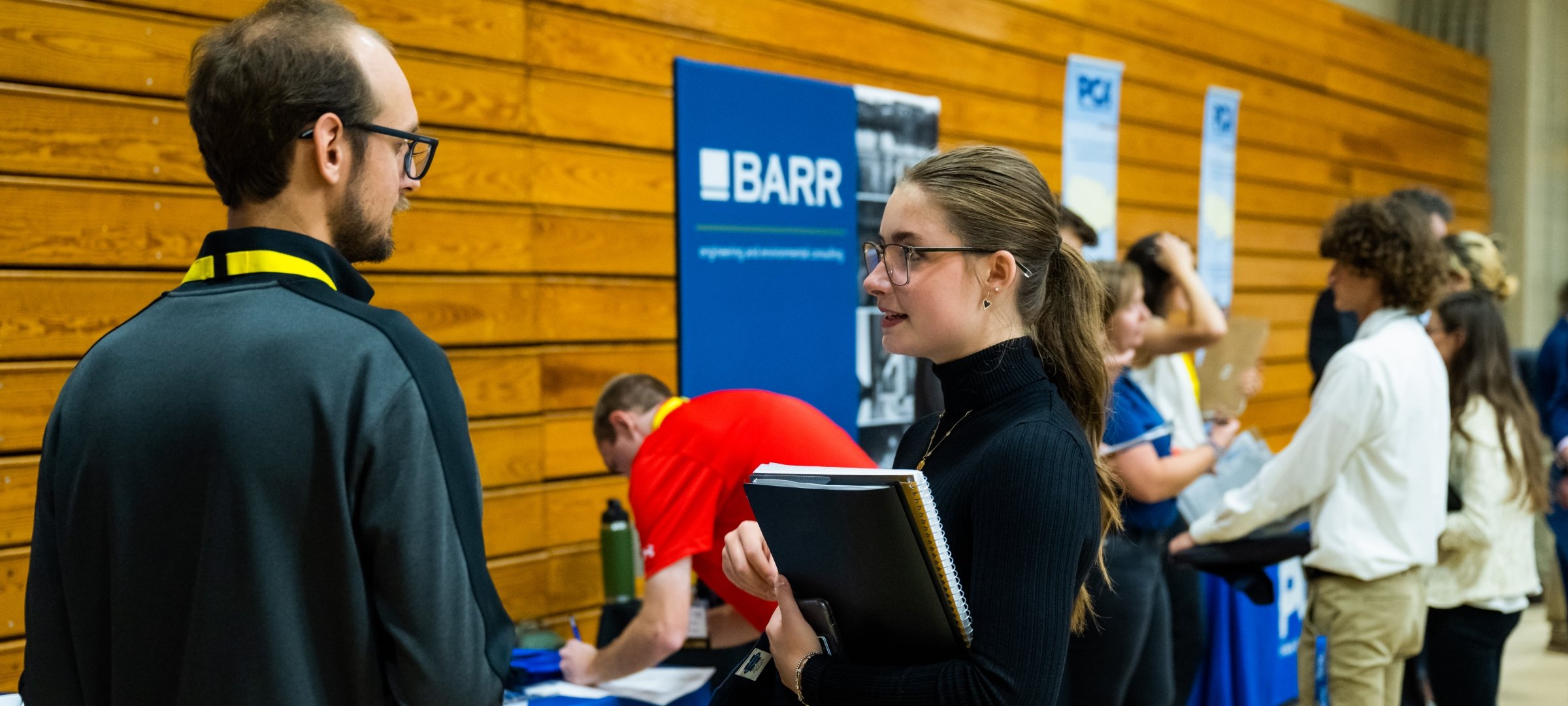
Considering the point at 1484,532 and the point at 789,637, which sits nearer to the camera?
the point at 789,637

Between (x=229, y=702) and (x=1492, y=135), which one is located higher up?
(x=1492, y=135)

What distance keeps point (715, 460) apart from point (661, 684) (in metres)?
0.58

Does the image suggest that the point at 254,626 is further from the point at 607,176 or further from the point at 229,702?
the point at 607,176

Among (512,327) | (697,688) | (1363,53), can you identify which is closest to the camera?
(697,688)

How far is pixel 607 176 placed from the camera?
309 centimetres

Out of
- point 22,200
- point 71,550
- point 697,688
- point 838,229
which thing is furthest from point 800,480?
point 838,229

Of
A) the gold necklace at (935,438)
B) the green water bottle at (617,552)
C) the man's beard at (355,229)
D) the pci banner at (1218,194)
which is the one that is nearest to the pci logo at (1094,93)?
the pci banner at (1218,194)

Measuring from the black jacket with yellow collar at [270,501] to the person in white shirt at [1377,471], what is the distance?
217 centimetres

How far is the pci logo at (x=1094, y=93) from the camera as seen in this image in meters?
4.73

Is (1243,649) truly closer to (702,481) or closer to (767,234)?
(767,234)

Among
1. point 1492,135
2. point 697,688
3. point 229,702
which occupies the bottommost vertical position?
point 697,688

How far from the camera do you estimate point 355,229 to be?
109cm

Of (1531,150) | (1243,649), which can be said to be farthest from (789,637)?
(1531,150)

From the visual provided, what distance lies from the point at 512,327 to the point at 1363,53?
5.67 m
